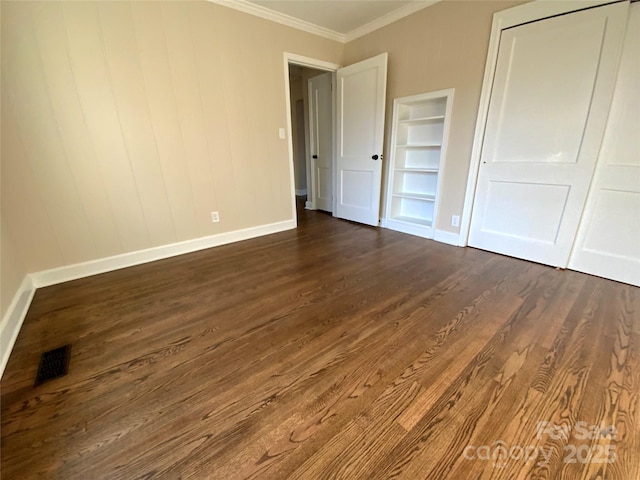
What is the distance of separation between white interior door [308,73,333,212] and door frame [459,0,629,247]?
2110 mm

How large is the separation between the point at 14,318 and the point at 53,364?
0.60 meters

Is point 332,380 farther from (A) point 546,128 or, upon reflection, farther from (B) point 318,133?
(B) point 318,133

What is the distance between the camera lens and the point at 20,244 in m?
2.09

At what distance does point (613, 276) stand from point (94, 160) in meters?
4.43

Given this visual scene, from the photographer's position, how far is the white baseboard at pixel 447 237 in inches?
117

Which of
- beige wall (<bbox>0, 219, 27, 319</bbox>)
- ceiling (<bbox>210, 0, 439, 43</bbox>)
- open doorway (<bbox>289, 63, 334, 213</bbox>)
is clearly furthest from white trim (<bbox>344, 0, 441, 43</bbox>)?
beige wall (<bbox>0, 219, 27, 319</bbox>)

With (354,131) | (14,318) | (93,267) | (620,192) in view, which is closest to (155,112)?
(93,267)

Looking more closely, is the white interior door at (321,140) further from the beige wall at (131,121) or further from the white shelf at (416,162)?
the white shelf at (416,162)

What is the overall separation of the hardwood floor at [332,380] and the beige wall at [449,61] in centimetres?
123

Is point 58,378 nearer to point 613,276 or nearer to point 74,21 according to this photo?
point 74,21

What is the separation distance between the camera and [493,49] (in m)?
A: 2.40

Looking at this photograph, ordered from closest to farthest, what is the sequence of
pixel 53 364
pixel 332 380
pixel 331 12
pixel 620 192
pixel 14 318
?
1. pixel 332 380
2. pixel 53 364
3. pixel 14 318
4. pixel 620 192
5. pixel 331 12

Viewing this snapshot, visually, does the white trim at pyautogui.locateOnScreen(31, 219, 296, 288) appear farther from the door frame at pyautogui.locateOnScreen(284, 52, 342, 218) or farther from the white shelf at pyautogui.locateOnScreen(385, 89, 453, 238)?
the white shelf at pyautogui.locateOnScreen(385, 89, 453, 238)

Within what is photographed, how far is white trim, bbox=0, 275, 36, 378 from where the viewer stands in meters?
1.44
